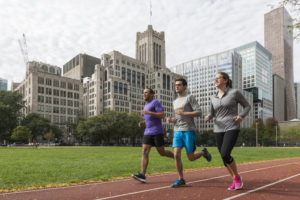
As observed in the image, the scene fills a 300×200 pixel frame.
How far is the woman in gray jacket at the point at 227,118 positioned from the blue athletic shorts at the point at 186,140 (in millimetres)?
652

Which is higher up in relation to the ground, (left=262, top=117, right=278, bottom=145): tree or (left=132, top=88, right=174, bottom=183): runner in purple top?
(left=132, top=88, right=174, bottom=183): runner in purple top

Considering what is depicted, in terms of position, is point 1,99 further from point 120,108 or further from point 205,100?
point 205,100

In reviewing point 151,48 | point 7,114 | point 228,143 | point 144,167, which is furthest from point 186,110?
point 151,48

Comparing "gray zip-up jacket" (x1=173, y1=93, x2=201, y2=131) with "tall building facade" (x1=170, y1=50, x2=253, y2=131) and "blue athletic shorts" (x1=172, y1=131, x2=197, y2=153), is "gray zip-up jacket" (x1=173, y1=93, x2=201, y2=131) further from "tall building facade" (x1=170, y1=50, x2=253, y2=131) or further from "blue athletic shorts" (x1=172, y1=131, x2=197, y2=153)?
"tall building facade" (x1=170, y1=50, x2=253, y2=131)

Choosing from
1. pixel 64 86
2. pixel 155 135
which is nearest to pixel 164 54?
pixel 64 86

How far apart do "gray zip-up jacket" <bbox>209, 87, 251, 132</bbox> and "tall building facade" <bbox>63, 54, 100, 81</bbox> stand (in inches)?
6131

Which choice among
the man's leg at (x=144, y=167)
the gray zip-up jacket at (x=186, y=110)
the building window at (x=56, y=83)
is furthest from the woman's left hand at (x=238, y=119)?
the building window at (x=56, y=83)

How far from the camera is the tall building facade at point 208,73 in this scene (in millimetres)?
167750

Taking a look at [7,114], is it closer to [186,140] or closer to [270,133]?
[186,140]

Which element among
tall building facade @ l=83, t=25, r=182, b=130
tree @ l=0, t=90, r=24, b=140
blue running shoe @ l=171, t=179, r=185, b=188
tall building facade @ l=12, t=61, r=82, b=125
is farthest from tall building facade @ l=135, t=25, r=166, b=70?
blue running shoe @ l=171, t=179, r=185, b=188

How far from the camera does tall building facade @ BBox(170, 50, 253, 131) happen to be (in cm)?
16775

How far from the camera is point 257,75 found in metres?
179

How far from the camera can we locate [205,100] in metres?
177

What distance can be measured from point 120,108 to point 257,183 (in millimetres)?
119638
